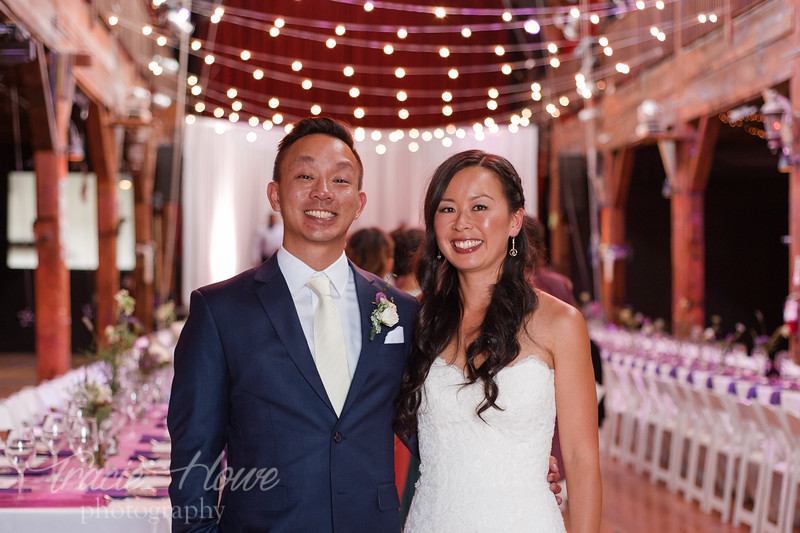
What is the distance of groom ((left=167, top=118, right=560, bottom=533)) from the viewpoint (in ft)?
6.32

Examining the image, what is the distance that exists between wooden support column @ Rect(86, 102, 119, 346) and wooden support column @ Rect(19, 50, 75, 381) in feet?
5.55

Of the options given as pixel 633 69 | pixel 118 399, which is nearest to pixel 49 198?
pixel 118 399

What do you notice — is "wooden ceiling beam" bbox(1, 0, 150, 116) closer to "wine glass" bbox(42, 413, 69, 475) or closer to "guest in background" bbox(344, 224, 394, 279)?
"guest in background" bbox(344, 224, 394, 279)

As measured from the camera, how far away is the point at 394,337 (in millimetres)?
2102

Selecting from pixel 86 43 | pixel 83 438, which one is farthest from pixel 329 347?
pixel 86 43

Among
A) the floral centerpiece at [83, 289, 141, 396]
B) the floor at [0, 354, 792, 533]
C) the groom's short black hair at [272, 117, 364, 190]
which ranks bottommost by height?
the floor at [0, 354, 792, 533]

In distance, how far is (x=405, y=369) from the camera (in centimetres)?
227

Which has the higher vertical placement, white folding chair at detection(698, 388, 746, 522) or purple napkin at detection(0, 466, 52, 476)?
Answer: purple napkin at detection(0, 466, 52, 476)

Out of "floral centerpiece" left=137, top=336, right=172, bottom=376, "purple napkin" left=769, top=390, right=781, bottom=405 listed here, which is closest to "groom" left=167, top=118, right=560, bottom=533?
"floral centerpiece" left=137, top=336, right=172, bottom=376

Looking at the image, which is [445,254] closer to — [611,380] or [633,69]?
[611,380]

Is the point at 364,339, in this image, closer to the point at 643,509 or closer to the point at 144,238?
the point at 643,509

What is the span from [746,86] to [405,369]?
7.13m

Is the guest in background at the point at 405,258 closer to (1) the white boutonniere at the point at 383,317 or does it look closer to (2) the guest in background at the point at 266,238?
(1) the white boutonniere at the point at 383,317

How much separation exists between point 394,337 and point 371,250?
213 centimetres
